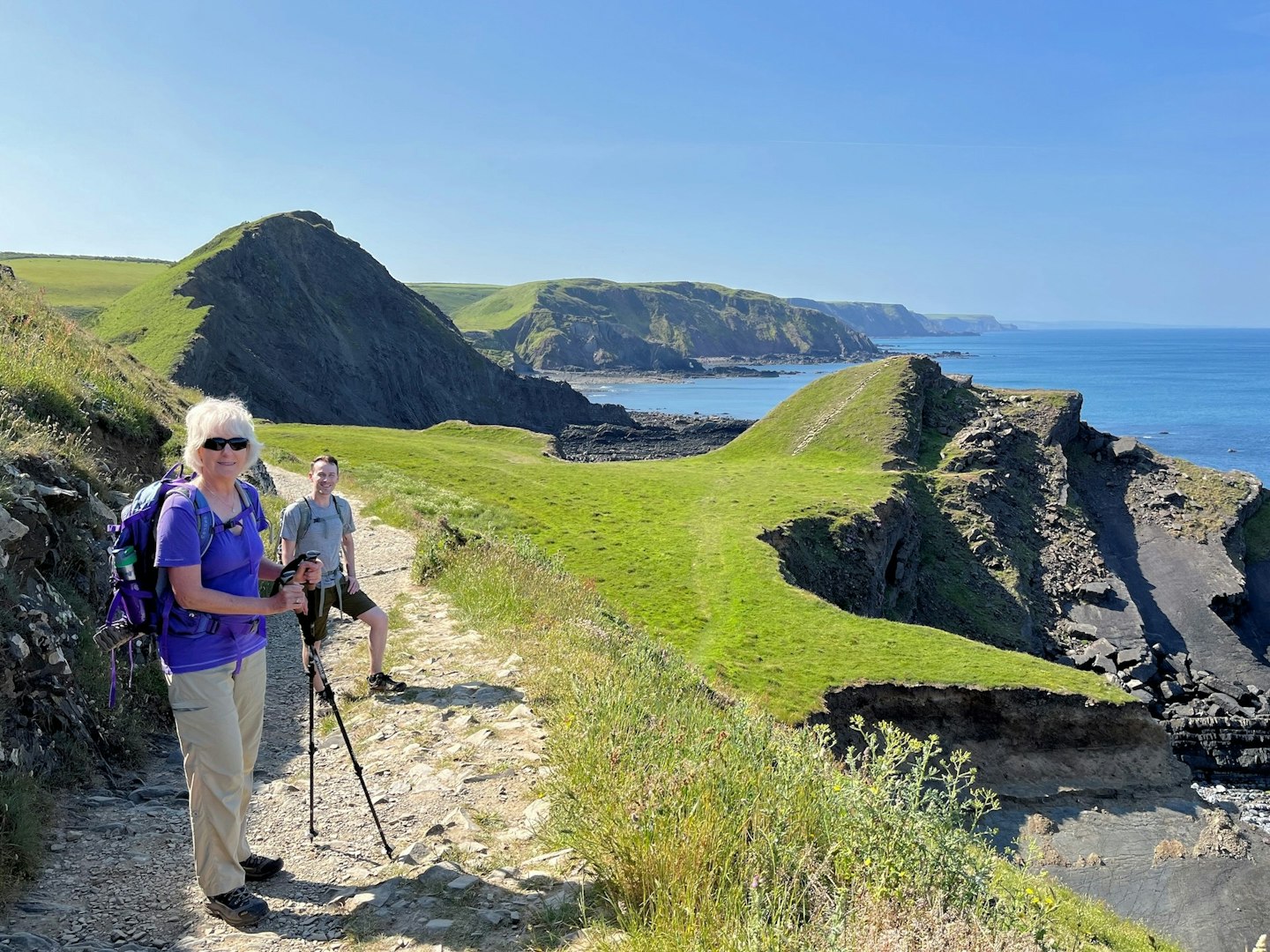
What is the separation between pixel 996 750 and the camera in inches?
1153

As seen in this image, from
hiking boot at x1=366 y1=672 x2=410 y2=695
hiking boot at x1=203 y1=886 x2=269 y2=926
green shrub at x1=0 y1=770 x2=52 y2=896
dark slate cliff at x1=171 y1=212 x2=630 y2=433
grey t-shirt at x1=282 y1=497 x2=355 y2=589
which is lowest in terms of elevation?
hiking boot at x1=366 y1=672 x2=410 y2=695

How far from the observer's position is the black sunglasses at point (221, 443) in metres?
4.89

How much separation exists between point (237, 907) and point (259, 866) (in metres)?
0.61

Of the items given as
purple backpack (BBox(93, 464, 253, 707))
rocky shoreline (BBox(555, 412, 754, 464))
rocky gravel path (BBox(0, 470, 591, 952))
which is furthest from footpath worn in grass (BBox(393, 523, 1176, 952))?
rocky shoreline (BBox(555, 412, 754, 464))

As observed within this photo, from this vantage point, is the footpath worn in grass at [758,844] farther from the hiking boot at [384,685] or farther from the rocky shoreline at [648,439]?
the rocky shoreline at [648,439]

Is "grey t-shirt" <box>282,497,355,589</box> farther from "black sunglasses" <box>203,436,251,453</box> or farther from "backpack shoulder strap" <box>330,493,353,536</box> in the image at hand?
"black sunglasses" <box>203,436,251,453</box>

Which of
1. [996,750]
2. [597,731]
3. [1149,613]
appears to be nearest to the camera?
[597,731]

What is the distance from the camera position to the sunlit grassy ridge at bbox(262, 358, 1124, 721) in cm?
2928

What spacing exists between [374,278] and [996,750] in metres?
144

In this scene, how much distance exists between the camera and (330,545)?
9367 mm

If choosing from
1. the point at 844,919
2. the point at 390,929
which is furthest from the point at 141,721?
the point at 844,919

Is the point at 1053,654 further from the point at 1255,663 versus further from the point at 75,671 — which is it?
the point at 75,671

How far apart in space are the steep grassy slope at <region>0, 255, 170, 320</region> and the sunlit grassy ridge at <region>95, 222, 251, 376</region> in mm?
9552

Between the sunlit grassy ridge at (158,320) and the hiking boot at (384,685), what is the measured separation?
96.3m
